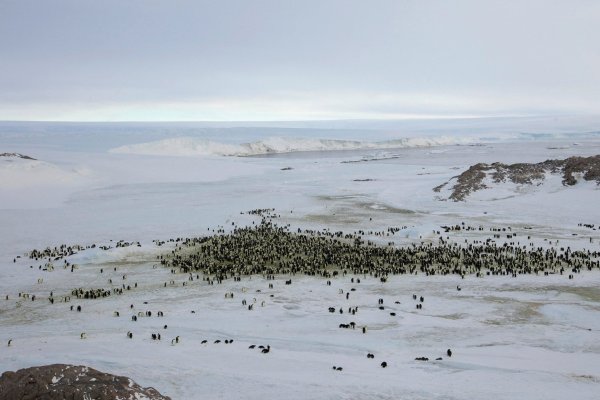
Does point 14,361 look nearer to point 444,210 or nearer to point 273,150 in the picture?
point 444,210

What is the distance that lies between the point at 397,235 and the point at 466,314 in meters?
15.2

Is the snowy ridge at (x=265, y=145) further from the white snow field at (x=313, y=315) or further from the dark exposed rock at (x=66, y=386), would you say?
the dark exposed rock at (x=66, y=386)

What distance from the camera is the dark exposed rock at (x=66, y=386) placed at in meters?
8.31

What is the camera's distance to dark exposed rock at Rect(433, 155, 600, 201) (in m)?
47.3

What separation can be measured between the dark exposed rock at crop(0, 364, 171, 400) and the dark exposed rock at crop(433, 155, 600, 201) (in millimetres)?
41003

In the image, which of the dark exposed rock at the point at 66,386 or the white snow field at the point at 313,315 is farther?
the white snow field at the point at 313,315

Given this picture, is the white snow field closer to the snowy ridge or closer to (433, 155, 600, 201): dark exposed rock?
(433, 155, 600, 201): dark exposed rock

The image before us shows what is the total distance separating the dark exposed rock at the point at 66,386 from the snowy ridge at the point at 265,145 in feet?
340

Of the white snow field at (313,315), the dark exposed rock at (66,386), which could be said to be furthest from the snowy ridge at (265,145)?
the dark exposed rock at (66,386)

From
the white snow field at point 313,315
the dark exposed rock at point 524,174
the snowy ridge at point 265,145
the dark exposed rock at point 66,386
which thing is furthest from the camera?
the snowy ridge at point 265,145

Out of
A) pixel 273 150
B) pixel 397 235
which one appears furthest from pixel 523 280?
pixel 273 150

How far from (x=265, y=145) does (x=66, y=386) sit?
132m

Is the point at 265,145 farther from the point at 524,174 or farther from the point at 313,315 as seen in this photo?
the point at 313,315

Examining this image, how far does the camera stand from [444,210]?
43406 millimetres
